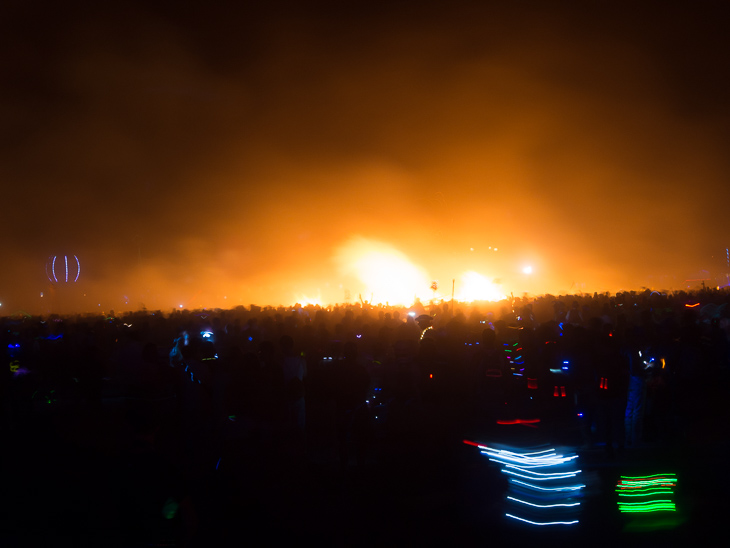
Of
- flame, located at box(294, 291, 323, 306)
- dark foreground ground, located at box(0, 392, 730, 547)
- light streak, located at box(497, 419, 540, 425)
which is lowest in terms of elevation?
dark foreground ground, located at box(0, 392, 730, 547)

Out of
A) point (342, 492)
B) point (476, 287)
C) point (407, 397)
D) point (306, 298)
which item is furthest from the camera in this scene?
point (306, 298)

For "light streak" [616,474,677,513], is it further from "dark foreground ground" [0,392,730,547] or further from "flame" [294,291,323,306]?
"flame" [294,291,323,306]

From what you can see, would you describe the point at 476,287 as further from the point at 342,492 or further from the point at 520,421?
the point at 342,492

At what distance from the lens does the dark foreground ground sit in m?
3.01

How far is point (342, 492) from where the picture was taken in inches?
222

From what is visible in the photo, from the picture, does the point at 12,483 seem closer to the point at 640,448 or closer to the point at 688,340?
the point at 640,448

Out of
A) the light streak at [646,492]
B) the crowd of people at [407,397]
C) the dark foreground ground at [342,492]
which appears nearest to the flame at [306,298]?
the crowd of people at [407,397]

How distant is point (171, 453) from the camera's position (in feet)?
22.6

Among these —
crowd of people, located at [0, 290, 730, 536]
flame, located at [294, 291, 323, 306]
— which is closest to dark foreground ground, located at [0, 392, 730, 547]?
crowd of people, located at [0, 290, 730, 536]

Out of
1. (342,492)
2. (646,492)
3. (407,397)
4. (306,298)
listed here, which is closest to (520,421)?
(407,397)

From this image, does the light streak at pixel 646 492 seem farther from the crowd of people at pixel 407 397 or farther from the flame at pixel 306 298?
the flame at pixel 306 298

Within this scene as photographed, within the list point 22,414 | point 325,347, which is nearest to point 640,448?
point 325,347

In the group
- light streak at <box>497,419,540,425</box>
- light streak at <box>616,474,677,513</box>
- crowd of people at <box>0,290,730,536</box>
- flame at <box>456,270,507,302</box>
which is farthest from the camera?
flame at <box>456,270,507,302</box>

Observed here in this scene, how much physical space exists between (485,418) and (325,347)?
4.45 metres
